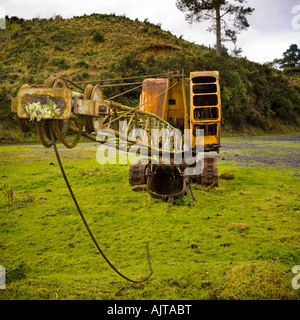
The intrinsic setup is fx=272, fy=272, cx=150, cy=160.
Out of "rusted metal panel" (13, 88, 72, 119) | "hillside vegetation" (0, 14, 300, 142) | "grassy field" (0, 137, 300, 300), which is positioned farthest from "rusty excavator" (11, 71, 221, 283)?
"hillside vegetation" (0, 14, 300, 142)

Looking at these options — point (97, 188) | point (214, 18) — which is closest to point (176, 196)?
point (97, 188)

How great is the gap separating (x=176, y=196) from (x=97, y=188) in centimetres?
336

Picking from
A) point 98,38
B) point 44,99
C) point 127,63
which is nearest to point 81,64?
point 127,63

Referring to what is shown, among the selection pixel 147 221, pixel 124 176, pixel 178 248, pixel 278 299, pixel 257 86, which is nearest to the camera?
pixel 278 299

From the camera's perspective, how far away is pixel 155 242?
5332 mm

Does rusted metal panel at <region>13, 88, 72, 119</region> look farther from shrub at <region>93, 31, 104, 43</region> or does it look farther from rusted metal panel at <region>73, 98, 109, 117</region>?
shrub at <region>93, 31, 104, 43</region>

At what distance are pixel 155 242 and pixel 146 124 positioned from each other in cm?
256

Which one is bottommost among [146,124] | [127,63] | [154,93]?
[146,124]

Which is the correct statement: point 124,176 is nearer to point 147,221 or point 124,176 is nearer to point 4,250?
point 147,221

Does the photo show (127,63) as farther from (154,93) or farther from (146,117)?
(146,117)

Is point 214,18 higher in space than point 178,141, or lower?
higher

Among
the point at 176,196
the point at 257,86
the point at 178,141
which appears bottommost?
the point at 176,196

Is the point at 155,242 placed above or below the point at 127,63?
below

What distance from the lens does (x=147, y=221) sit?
643 centimetres
